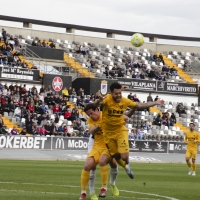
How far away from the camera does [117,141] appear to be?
49.4ft

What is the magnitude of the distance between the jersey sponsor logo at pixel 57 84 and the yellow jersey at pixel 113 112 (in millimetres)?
35989

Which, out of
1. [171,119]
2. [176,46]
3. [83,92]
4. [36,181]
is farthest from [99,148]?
[176,46]

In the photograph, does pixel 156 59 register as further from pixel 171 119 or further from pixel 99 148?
pixel 99 148

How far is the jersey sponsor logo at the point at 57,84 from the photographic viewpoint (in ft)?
167

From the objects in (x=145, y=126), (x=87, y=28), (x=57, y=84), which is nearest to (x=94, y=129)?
(x=57, y=84)

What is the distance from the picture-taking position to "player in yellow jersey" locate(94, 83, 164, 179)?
14570 millimetres

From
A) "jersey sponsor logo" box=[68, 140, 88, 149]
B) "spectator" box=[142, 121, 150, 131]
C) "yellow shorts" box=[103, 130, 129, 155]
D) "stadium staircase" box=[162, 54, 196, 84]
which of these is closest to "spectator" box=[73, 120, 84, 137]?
"jersey sponsor logo" box=[68, 140, 88, 149]

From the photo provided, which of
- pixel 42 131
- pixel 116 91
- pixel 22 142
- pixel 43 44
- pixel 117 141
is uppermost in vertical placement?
pixel 43 44

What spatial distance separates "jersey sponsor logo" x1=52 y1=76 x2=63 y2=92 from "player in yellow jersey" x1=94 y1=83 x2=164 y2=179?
3571 centimetres

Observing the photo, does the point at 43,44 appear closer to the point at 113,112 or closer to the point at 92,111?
the point at 92,111

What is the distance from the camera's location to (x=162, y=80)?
62.3 metres

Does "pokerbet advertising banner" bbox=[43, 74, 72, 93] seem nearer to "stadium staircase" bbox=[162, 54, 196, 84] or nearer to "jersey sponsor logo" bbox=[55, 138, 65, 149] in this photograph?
"jersey sponsor logo" bbox=[55, 138, 65, 149]

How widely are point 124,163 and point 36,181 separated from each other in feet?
16.6

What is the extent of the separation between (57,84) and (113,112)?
36.6 meters
